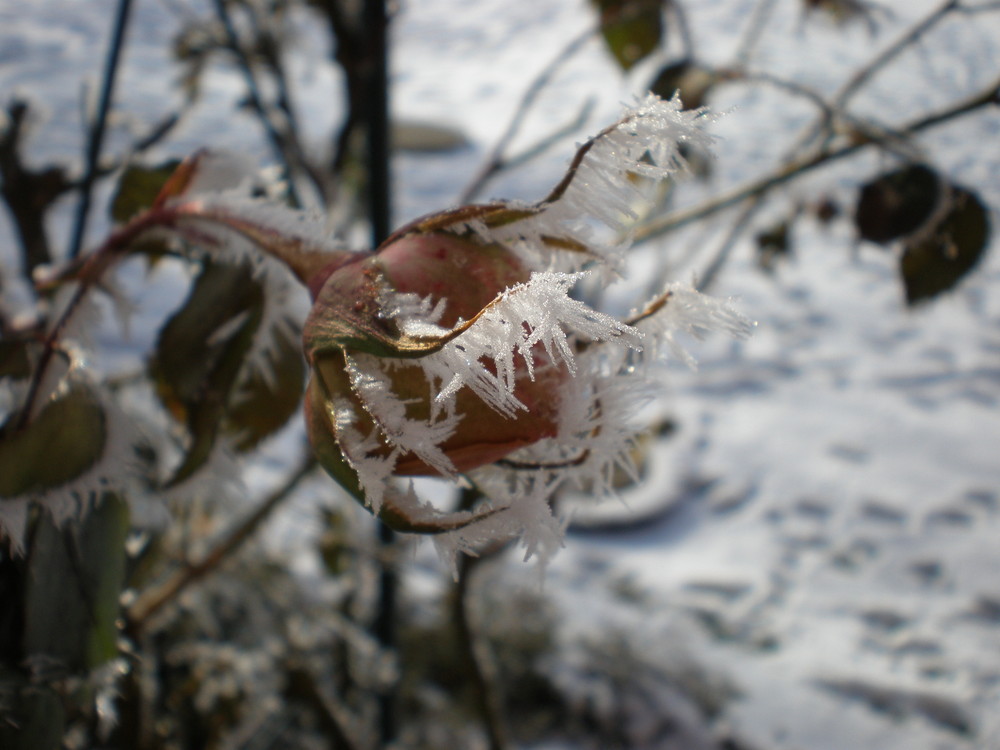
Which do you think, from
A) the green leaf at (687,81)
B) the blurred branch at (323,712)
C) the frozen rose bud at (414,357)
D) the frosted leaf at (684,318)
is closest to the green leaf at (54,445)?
the frozen rose bud at (414,357)

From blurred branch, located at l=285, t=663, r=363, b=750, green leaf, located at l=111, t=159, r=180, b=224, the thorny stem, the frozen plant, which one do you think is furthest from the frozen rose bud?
blurred branch, located at l=285, t=663, r=363, b=750

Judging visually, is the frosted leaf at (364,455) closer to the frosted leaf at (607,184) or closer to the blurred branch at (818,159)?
the frosted leaf at (607,184)

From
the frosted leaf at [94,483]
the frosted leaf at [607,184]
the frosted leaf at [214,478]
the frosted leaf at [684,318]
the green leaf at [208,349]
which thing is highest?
the frosted leaf at [607,184]

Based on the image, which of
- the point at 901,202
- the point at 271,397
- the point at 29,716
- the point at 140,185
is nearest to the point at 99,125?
the point at 140,185

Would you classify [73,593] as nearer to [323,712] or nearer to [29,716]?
[29,716]

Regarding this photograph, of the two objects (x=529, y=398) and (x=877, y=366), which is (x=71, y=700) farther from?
(x=877, y=366)

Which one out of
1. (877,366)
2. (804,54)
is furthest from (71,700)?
(804,54)
